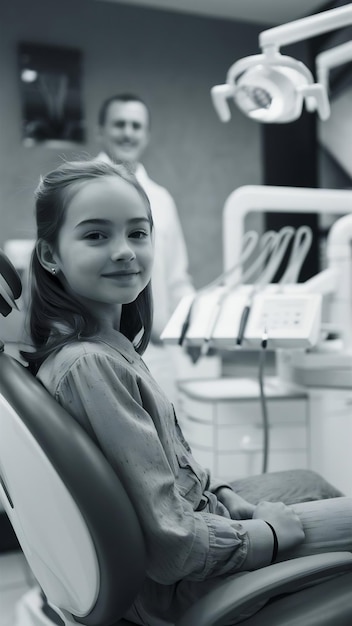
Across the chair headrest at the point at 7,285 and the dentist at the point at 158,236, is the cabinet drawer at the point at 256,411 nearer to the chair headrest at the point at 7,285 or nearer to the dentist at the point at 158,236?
the dentist at the point at 158,236

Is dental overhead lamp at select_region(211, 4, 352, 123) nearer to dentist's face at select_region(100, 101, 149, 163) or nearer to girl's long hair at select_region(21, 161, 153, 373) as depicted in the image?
girl's long hair at select_region(21, 161, 153, 373)

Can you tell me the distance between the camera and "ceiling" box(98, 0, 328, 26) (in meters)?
3.04

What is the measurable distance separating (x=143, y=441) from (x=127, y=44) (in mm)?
2837

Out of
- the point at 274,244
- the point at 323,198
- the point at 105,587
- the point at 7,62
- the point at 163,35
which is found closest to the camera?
the point at 105,587

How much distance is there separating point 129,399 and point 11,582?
129 centimetres

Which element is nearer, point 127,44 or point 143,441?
point 143,441

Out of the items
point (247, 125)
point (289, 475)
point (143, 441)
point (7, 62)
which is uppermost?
point (7, 62)

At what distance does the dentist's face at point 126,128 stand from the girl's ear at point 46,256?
1580mm

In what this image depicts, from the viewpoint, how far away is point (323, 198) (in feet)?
5.68

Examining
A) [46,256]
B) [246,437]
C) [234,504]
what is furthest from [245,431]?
[46,256]

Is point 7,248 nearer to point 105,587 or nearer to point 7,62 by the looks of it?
point 7,62

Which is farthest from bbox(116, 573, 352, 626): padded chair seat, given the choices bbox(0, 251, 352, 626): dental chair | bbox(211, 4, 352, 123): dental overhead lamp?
bbox(211, 4, 352, 123): dental overhead lamp

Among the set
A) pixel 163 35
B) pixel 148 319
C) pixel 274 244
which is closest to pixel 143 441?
pixel 148 319

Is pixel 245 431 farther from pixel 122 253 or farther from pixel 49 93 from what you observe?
pixel 49 93
